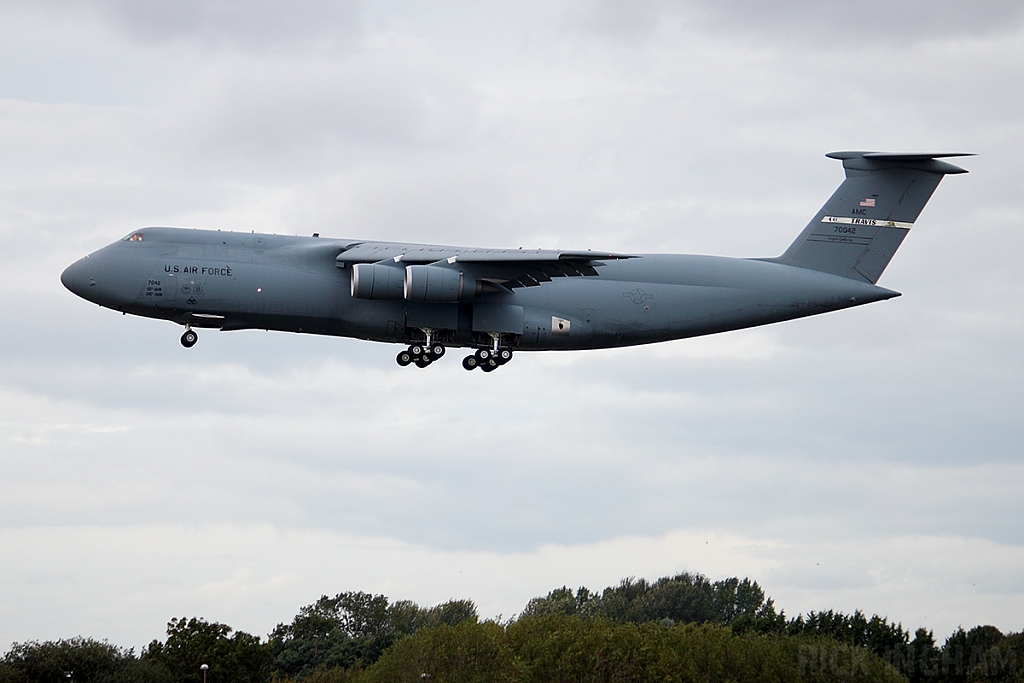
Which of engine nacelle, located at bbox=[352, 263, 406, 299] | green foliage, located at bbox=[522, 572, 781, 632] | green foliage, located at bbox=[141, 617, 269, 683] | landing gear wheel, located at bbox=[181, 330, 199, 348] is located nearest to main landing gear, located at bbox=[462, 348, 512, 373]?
engine nacelle, located at bbox=[352, 263, 406, 299]

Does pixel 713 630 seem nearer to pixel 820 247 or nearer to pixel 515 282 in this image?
pixel 820 247

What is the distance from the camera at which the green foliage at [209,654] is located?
1939 inches

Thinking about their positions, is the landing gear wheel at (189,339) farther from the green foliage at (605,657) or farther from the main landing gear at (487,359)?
the green foliage at (605,657)

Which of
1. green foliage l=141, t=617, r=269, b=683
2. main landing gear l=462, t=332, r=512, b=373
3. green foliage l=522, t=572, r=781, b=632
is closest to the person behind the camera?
main landing gear l=462, t=332, r=512, b=373

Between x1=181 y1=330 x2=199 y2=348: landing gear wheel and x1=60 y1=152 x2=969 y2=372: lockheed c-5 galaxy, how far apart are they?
2cm

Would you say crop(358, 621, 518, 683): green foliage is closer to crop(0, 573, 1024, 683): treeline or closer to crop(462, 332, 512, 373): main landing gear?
crop(0, 573, 1024, 683): treeline

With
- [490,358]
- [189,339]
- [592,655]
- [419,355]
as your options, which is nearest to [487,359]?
[490,358]

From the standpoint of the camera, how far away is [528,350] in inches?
1288

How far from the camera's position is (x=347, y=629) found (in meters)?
72.8

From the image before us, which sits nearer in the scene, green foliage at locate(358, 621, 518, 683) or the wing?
the wing

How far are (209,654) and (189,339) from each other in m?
22.4

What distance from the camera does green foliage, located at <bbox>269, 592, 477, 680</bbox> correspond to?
6184 centimetres

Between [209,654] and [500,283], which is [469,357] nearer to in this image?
[500,283]

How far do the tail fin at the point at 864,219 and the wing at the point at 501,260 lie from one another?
21.8 feet
